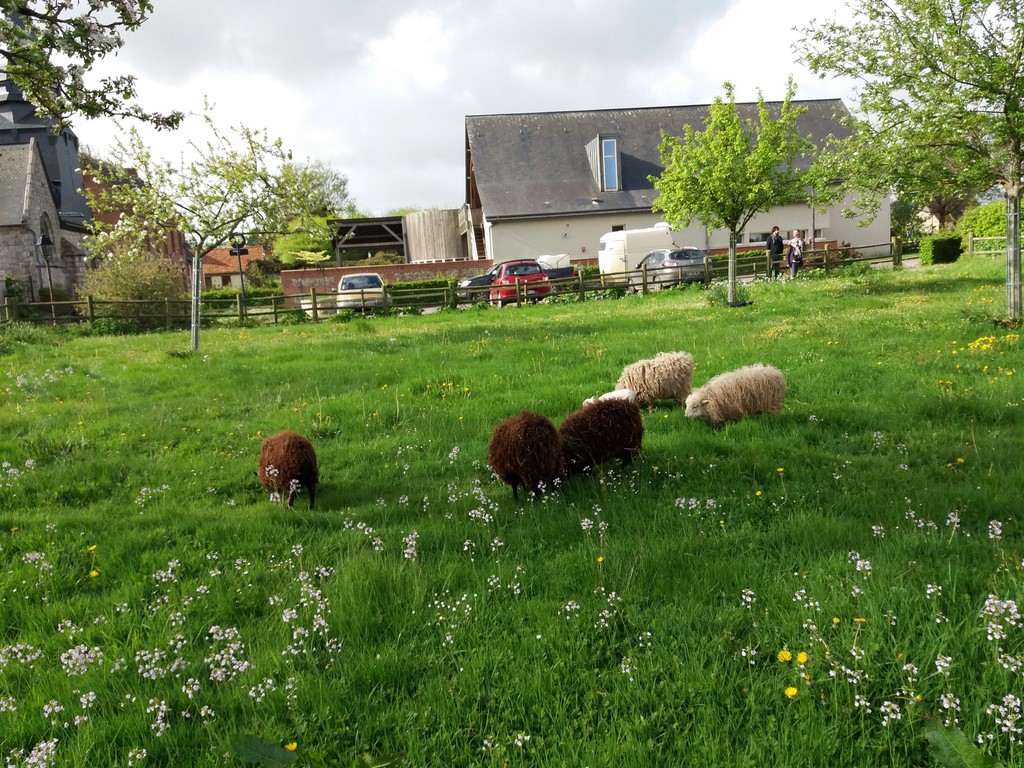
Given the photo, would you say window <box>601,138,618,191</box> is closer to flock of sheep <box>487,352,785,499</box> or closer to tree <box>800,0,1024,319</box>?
tree <box>800,0,1024,319</box>

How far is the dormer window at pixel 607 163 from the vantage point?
38125 mm

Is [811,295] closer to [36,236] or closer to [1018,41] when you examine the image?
[1018,41]

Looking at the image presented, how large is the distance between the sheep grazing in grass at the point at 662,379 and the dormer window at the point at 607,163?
3309 centimetres

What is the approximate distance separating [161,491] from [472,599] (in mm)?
3721

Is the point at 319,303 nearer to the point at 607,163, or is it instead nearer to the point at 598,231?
the point at 598,231

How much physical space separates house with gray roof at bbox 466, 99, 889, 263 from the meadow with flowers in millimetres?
30767

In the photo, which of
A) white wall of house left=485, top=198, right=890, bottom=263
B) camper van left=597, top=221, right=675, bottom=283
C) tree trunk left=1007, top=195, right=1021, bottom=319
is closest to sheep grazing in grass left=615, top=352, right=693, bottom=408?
tree trunk left=1007, top=195, right=1021, bottom=319

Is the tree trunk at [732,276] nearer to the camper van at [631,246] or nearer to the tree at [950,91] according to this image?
the tree at [950,91]

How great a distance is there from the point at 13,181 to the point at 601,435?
42353 millimetres

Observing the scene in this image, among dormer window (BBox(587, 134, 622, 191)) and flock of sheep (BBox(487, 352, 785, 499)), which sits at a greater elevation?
dormer window (BBox(587, 134, 622, 191))

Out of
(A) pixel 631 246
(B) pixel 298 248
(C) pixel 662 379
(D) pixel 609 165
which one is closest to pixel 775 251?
(A) pixel 631 246

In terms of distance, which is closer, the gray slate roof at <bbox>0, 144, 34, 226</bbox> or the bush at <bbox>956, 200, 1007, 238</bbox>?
the bush at <bbox>956, 200, 1007, 238</bbox>

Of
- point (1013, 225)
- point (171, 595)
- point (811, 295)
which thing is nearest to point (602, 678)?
point (171, 595)

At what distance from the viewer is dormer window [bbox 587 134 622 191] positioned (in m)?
38.1
